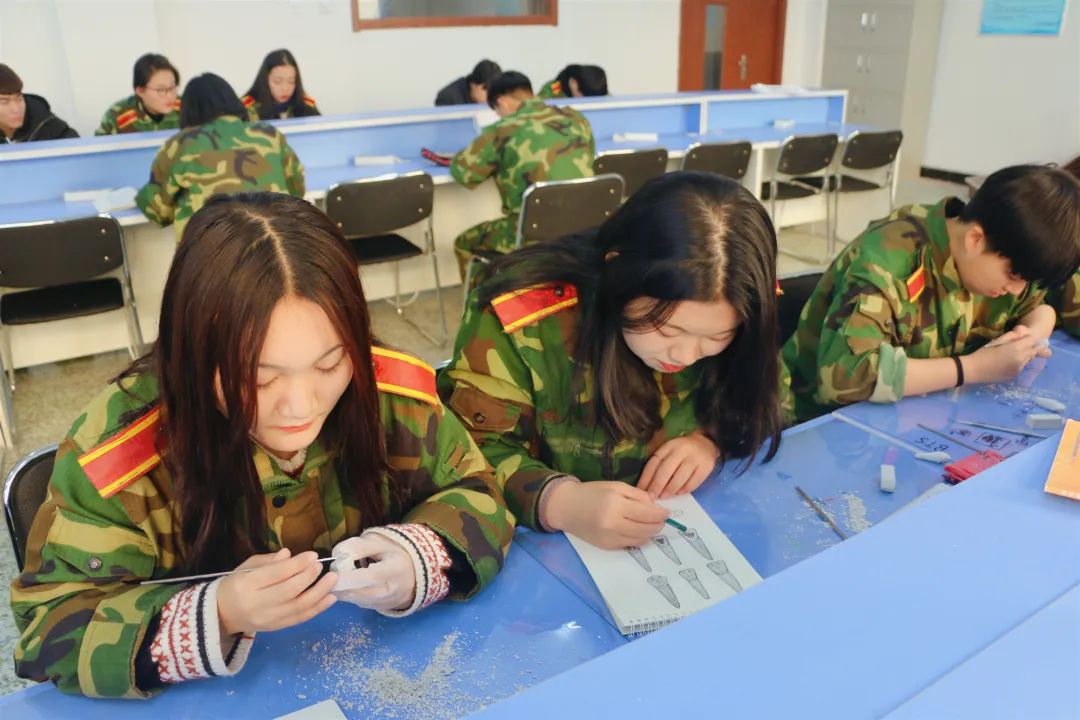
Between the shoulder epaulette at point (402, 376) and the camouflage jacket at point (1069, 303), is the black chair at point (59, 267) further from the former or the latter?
the camouflage jacket at point (1069, 303)

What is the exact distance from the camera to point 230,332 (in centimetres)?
80

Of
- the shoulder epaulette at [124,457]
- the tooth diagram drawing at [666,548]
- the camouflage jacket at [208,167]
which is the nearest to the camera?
the shoulder epaulette at [124,457]

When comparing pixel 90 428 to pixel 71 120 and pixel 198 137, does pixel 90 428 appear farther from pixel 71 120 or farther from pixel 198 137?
pixel 71 120

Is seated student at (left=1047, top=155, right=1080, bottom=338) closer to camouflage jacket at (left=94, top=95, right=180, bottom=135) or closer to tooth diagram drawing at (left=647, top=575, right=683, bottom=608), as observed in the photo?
tooth diagram drawing at (left=647, top=575, right=683, bottom=608)

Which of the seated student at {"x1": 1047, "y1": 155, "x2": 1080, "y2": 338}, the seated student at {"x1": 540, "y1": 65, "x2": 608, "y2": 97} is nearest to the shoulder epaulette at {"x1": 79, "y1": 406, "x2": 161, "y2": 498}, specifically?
the seated student at {"x1": 1047, "y1": 155, "x2": 1080, "y2": 338}

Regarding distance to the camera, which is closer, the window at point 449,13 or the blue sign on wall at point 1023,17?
the blue sign on wall at point 1023,17

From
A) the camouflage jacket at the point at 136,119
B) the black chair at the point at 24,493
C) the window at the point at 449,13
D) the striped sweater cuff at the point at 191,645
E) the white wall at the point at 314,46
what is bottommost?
the striped sweater cuff at the point at 191,645

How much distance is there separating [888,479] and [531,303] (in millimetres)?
607

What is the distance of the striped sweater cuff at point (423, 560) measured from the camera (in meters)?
0.94

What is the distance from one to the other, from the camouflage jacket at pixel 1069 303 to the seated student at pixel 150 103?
4053 millimetres

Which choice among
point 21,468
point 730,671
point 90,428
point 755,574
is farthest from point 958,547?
point 21,468

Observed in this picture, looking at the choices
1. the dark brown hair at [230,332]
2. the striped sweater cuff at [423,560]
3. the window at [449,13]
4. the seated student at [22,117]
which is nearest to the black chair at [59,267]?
the seated student at [22,117]

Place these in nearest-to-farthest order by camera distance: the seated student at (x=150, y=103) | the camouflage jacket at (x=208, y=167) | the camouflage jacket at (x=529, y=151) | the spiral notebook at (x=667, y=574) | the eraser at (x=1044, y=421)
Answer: the spiral notebook at (x=667, y=574) → the eraser at (x=1044, y=421) → the camouflage jacket at (x=208, y=167) → the camouflage jacket at (x=529, y=151) → the seated student at (x=150, y=103)

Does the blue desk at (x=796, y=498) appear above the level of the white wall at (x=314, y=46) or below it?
below
